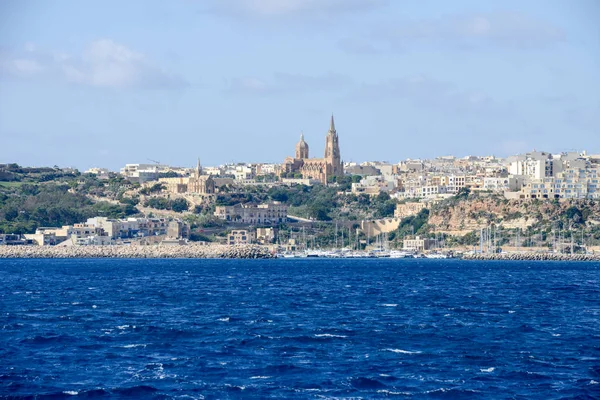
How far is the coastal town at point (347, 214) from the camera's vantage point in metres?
128

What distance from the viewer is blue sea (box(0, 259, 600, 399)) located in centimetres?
2791

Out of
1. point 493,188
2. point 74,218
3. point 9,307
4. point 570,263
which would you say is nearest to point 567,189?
point 493,188

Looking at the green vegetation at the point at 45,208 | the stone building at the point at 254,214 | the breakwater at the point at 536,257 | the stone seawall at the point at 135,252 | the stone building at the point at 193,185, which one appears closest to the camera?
the breakwater at the point at 536,257

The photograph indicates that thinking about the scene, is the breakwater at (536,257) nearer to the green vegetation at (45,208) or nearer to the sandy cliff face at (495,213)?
the sandy cliff face at (495,213)

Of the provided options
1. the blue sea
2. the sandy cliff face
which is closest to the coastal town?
the sandy cliff face

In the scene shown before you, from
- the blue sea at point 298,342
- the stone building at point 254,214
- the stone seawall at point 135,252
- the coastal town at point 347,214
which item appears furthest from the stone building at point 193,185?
the blue sea at point 298,342

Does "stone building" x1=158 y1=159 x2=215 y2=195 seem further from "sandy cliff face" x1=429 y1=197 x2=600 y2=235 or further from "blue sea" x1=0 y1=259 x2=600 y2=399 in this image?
"blue sea" x1=0 y1=259 x2=600 y2=399

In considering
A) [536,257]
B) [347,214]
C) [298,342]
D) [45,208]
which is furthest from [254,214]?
[298,342]

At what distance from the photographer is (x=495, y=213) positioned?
132 meters

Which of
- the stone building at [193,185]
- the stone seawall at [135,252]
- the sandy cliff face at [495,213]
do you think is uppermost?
the stone building at [193,185]

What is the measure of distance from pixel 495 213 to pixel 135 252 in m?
42.6

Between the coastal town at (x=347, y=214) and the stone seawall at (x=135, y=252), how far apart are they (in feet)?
4.57

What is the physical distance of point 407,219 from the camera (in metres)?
144

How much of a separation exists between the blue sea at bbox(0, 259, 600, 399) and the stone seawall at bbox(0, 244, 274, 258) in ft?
201
